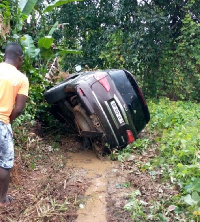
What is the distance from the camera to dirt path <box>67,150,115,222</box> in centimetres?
316

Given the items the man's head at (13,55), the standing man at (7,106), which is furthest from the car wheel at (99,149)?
the man's head at (13,55)

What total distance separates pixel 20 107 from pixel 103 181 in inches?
64.9

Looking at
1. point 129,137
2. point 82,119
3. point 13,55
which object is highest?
point 13,55

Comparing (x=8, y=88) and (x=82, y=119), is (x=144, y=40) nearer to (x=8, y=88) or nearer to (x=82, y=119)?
(x=82, y=119)

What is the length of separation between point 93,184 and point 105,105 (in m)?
1.39

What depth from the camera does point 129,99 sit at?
524cm

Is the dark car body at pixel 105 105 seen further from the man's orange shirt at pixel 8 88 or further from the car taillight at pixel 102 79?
the man's orange shirt at pixel 8 88

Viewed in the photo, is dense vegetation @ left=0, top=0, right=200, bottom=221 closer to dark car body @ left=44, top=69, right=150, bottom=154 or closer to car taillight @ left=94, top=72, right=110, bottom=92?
dark car body @ left=44, top=69, right=150, bottom=154

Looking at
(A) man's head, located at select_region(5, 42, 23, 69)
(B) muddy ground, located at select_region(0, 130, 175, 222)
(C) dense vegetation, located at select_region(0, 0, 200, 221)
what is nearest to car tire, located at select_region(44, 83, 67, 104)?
(B) muddy ground, located at select_region(0, 130, 175, 222)

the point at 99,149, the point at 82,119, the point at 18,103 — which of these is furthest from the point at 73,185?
the point at 82,119

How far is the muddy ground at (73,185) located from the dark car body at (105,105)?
1.45ft

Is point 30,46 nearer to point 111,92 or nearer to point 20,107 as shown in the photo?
point 111,92

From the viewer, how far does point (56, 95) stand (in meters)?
5.30

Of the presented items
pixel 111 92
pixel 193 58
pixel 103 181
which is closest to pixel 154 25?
pixel 193 58
